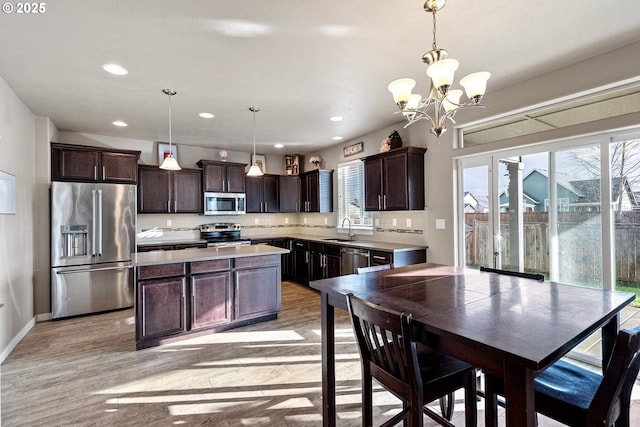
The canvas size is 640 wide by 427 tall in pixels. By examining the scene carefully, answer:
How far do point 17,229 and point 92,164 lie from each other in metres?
1.33

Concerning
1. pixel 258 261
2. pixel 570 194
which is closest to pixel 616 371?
pixel 570 194

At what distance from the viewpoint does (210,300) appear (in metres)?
3.43

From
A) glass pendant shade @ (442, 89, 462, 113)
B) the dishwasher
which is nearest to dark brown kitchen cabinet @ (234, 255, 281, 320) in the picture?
the dishwasher

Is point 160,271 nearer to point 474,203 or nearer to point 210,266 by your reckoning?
point 210,266

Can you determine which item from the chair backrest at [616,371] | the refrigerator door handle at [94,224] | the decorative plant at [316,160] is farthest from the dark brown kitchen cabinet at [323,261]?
the chair backrest at [616,371]

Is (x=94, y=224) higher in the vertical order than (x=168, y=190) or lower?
lower

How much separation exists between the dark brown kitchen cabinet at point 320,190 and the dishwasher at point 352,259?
1.46 m

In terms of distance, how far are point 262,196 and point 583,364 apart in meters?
5.26

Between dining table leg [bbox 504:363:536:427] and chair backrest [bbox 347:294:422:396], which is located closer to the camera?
dining table leg [bbox 504:363:536:427]

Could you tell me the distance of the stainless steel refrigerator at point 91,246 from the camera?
4.00 metres

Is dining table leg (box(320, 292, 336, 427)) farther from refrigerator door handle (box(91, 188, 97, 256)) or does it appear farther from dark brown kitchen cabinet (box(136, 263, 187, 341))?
refrigerator door handle (box(91, 188, 97, 256))

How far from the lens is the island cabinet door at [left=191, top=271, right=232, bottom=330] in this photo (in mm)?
3340

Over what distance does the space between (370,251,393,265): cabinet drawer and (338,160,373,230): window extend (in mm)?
1087

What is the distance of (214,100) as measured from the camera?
3.57 meters
